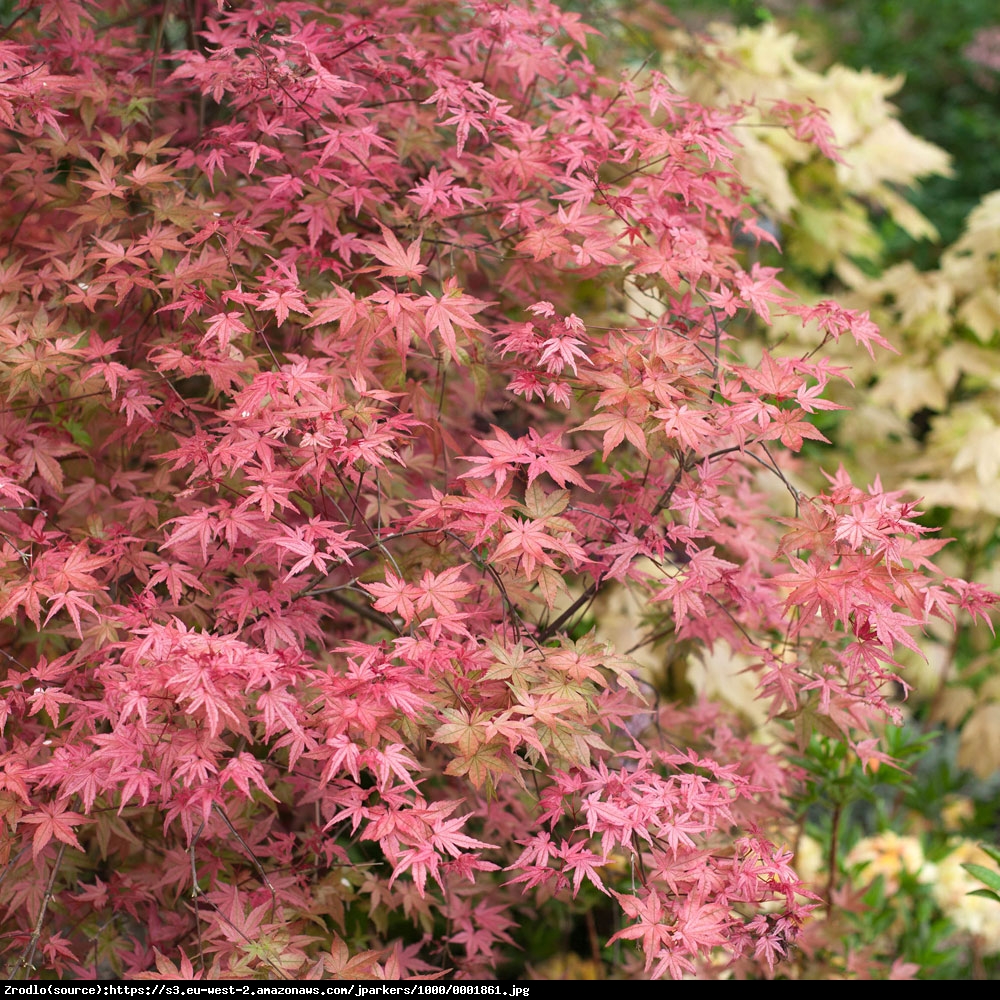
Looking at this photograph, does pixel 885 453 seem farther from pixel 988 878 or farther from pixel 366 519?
pixel 366 519

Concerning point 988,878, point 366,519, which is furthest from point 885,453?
point 366,519

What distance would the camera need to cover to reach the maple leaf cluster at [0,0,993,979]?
1532 mm

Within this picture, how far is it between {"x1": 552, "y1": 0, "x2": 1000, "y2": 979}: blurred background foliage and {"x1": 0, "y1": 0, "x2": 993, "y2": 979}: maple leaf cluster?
2.76 feet

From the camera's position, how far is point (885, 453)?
14.5 ft

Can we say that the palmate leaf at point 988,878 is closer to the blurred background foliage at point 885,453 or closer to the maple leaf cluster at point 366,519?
the blurred background foliage at point 885,453

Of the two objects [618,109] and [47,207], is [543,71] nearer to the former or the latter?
[618,109]

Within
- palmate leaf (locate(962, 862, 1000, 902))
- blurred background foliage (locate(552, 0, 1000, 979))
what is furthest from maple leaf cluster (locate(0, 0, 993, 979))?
blurred background foliage (locate(552, 0, 1000, 979))

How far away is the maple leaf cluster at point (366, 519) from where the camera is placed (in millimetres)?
1532

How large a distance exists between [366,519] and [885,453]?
319cm

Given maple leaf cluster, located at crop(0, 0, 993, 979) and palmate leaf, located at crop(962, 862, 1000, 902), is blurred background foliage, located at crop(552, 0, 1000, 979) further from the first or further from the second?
maple leaf cluster, located at crop(0, 0, 993, 979)

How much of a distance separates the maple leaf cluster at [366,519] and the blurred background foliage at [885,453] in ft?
2.76

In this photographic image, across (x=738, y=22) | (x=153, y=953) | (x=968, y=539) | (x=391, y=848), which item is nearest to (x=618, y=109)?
(x=391, y=848)

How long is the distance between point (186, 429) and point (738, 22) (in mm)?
5931

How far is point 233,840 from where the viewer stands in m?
1.88
